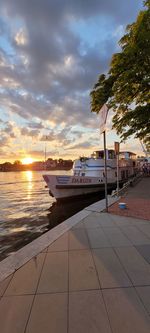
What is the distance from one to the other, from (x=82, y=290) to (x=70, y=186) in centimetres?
1239

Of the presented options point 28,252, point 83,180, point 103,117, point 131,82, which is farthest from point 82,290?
point 83,180

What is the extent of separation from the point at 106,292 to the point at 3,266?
1848 mm

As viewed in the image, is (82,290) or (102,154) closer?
(82,290)

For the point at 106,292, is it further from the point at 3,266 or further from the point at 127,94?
the point at 127,94

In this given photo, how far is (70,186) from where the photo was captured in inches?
593

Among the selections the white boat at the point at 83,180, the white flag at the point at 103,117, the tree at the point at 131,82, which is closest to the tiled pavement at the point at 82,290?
the white flag at the point at 103,117

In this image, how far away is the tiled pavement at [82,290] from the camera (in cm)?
212

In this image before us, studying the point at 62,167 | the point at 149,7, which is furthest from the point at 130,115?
the point at 62,167

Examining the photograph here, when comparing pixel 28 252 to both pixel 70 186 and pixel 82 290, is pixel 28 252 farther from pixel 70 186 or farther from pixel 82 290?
pixel 70 186

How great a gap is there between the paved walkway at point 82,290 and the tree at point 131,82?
339 inches

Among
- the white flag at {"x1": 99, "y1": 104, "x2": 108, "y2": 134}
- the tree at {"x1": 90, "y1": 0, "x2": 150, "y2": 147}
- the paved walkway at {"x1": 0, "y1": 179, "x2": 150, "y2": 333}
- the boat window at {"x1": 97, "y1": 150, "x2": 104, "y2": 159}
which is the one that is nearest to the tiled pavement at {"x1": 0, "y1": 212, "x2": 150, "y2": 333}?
the paved walkway at {"x1": 0, "y1": 179, "x2": 150, "y2": 333}

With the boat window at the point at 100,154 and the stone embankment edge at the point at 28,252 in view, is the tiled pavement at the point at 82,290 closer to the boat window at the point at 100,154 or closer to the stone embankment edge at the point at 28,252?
the stone embankment edge at the point at 28,252

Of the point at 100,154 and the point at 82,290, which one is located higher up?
the point at 100,154

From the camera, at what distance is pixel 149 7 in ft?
32.3
